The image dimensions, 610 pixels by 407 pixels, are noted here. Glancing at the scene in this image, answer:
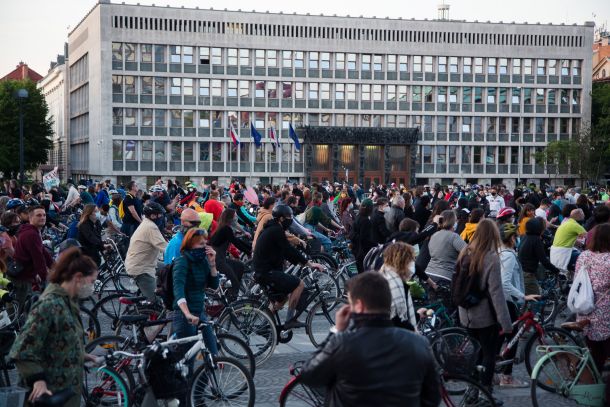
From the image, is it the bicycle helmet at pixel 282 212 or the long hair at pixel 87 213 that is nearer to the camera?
the bicycle helmet at pixel 282 212

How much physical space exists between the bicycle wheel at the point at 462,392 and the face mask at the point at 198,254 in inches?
111

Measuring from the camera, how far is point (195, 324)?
7.89 metres

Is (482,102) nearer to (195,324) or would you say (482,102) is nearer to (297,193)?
(297,193)

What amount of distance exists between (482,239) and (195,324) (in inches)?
114

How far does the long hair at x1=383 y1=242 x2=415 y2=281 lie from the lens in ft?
25.0

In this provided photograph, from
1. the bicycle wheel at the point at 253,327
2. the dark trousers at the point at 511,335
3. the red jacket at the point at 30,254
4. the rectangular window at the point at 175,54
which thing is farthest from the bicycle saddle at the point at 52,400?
the rectangular window at the point at 175,54

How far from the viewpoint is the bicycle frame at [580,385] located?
740cm

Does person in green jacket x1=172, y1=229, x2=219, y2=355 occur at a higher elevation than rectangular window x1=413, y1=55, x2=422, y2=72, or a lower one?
lower

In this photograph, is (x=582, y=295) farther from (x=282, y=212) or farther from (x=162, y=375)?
(x=282, y=212)

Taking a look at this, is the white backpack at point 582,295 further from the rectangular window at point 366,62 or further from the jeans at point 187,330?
the rectangular window at point 366,62

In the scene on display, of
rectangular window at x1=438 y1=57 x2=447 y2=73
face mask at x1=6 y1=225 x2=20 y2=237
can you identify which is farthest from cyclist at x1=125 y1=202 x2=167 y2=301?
rectangular window at x1=438 y1=57 x2=447 y2=73

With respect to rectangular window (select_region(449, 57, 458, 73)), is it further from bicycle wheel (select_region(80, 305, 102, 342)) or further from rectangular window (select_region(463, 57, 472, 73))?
bicycle wheel (select_region(80, 305, 102, 342))

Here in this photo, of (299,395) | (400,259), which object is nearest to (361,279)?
(299,395)

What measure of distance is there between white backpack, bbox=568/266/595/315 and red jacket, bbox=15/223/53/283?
21.6ft
